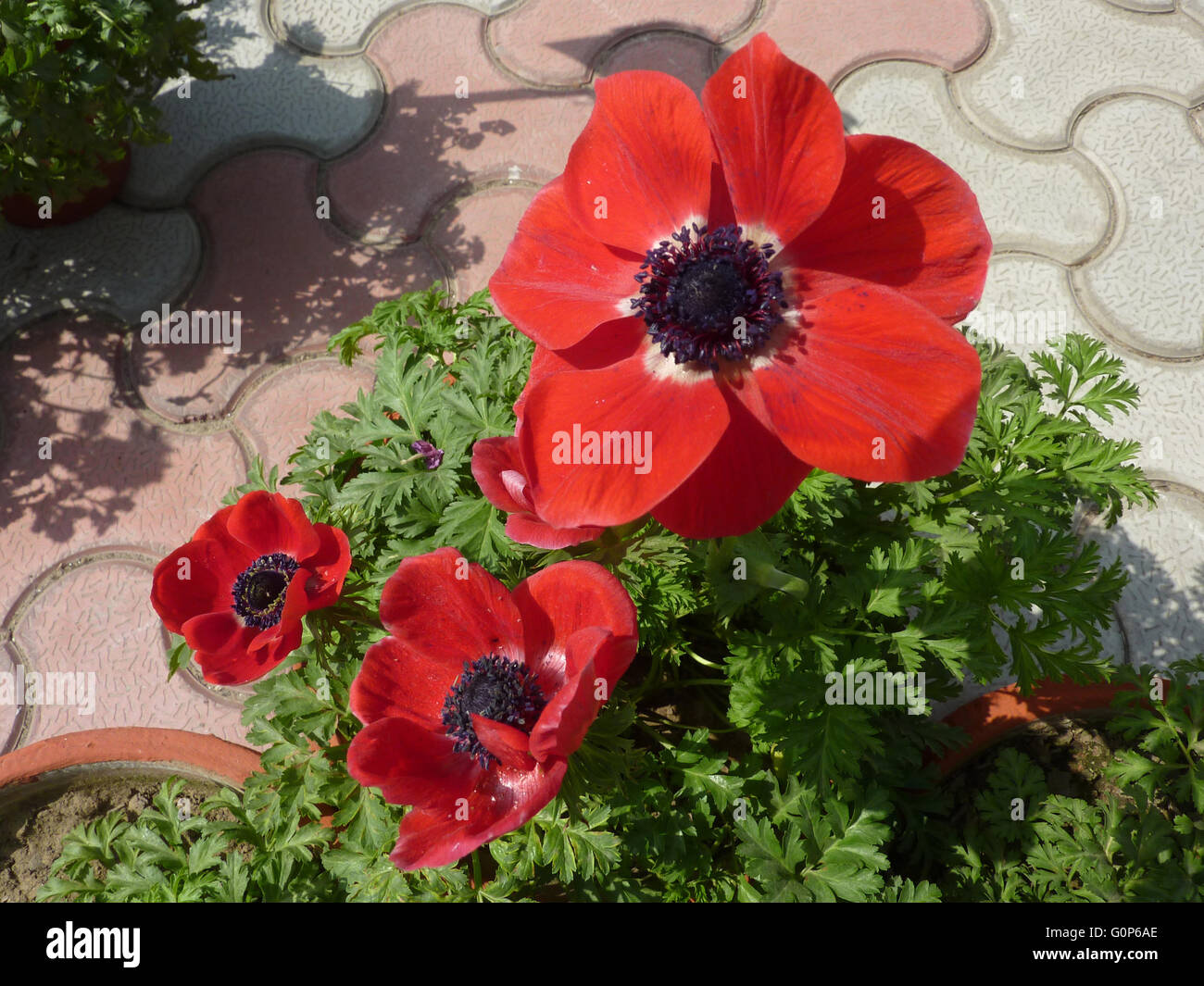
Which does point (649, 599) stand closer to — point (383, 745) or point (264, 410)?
point (383, 745)

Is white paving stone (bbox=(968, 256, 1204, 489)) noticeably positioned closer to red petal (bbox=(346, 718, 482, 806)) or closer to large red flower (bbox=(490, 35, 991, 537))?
large red flower (bbox=(490, 35, 991, 537))

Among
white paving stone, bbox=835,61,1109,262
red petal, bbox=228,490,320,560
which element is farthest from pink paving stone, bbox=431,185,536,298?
red petal, bbox=228,490,320,560

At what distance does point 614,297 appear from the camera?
1.00 meters

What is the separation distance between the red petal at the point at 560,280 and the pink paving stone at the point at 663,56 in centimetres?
210

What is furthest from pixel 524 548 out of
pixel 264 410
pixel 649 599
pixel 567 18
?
pixel 567 18

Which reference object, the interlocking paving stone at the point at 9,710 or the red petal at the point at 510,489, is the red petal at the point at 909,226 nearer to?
the red petal at the point at 510,489

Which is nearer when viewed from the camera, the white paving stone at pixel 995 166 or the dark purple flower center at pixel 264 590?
the dark purple flower center at pixel 264 590

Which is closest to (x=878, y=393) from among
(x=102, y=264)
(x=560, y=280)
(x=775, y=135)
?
(x=775, y=135)

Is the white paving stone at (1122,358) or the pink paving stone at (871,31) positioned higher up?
the pink paving stone at (871,31)

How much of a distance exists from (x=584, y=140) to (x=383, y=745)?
719mm

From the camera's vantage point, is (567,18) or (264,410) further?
(567,18)

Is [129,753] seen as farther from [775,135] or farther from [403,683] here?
[775,135]

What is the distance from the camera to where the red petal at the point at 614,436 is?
834 millimetres

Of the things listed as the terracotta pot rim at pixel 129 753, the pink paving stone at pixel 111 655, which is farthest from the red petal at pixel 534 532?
the pink paving stone at pixel 111 655
